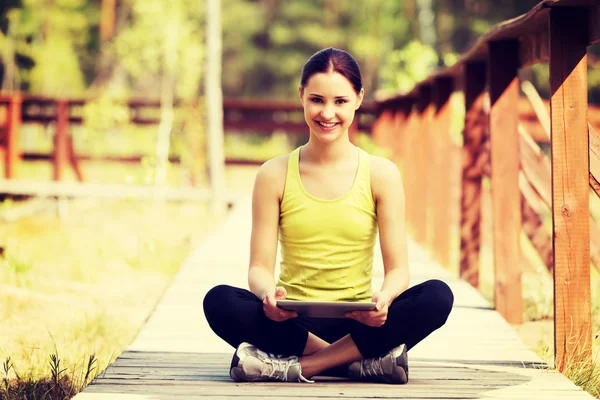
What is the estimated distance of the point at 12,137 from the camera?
574 inches

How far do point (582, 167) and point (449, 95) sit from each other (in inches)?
155

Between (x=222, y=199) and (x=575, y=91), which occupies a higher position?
(x=575, y=91)

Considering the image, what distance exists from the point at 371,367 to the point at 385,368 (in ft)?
0.17

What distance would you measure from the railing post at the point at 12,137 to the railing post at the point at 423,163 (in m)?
7.74

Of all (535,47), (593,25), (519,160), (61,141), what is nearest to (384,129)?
(61,141)

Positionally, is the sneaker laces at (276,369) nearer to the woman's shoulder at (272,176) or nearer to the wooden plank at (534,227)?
the woman's shoulder at (272,176)

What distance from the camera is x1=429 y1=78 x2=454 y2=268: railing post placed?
7.36m

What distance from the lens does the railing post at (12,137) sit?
14.4 metres

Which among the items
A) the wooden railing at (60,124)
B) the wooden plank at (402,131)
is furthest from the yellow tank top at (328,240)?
the wooden railing at (60,124)

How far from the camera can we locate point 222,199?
1234cm

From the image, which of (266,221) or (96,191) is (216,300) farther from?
(96,191)

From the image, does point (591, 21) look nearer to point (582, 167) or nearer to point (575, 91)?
point (575, 91)

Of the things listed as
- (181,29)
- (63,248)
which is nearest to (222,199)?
(181,29)

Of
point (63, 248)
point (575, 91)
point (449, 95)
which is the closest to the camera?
point (575, 91)
